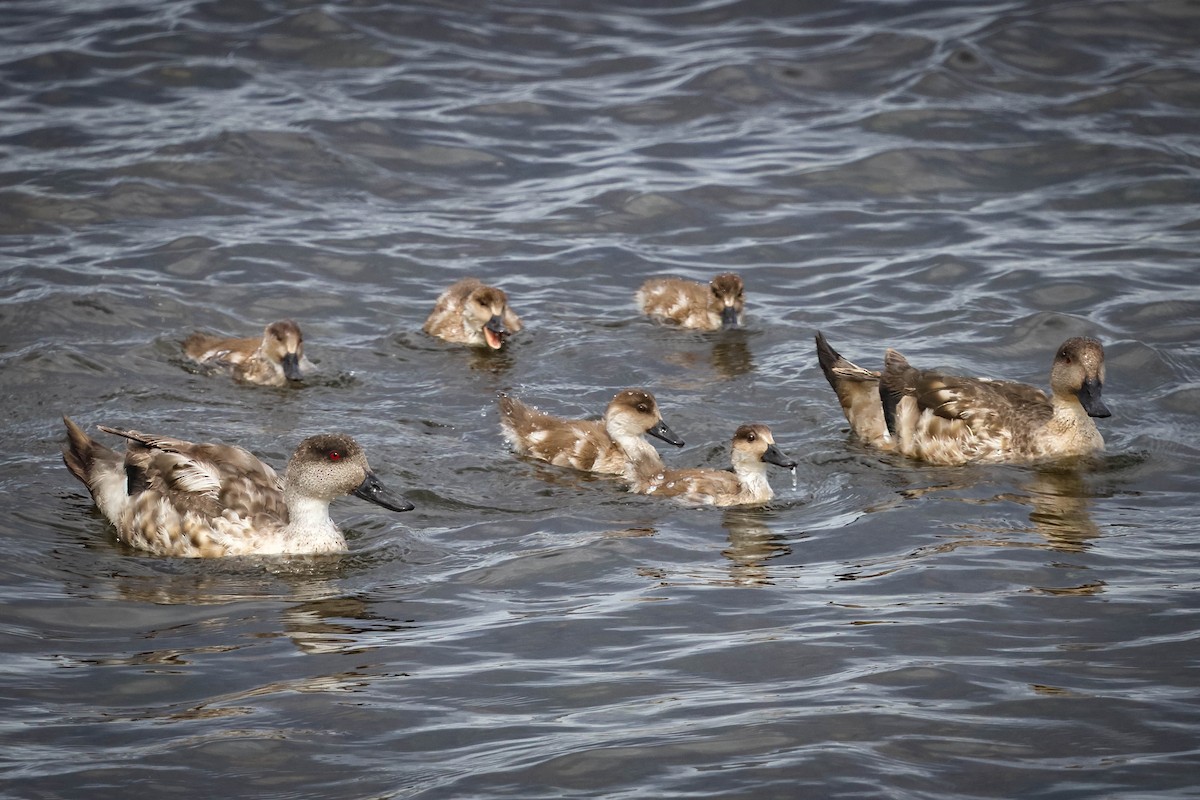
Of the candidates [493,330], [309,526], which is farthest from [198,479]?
[493,330]

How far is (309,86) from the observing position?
719 inches

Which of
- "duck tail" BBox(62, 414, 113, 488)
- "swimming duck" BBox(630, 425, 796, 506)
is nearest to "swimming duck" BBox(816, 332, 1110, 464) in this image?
"swimming duck" BBox(630, 425, 796, 506)

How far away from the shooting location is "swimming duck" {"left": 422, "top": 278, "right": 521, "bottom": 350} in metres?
12.4

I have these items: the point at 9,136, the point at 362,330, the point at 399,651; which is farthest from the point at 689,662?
the point at 9,136

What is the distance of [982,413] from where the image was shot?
10.5 meters

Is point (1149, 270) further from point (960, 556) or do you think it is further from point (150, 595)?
point (150, 595)

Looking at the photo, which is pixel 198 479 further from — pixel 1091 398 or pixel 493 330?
pixel 1091 398

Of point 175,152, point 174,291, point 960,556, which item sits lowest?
point 960,556

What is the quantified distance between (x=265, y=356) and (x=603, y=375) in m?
2.70

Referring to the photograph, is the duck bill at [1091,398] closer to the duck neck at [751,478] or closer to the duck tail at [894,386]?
the duck tail at [894,386]

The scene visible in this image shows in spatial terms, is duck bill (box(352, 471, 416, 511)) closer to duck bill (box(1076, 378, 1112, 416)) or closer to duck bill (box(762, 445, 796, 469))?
duck bill (box(762, 445, 796, 469))

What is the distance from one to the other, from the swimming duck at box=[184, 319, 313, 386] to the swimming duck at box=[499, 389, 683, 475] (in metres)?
2.02

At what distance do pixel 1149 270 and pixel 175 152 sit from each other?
10.1 m

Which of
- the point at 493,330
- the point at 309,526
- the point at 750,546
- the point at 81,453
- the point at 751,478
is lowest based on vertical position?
the point at 750,546
